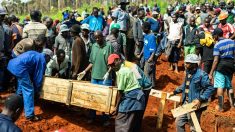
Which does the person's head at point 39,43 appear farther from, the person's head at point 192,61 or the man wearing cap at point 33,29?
the person's head at point 192,61

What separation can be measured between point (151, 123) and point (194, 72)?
2413mm

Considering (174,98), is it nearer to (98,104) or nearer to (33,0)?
(98,104)

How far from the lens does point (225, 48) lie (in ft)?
29.7

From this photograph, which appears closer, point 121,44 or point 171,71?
point 121,44

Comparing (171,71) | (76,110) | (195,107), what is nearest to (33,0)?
(171,71)

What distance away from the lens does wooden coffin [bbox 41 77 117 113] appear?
7066 millimetres

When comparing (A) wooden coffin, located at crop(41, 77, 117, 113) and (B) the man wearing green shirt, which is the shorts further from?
(A) wooden coffin, located at crop(41, 77, 117, 113)

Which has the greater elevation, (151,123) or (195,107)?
(195,107)

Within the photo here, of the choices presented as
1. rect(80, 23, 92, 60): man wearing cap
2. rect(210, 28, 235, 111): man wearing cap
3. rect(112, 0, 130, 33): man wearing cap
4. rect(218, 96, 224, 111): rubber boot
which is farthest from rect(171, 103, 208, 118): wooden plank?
rect(112, 0, 130, 33): man wearing cap

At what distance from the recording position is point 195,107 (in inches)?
258

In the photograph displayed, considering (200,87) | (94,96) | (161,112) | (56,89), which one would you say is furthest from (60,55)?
(200,87)

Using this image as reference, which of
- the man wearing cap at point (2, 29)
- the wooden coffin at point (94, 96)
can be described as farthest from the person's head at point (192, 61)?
the man wearing cap at point (2, 29)

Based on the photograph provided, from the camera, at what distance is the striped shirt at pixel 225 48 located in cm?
896

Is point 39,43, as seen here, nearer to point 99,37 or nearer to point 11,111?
point 99,37
